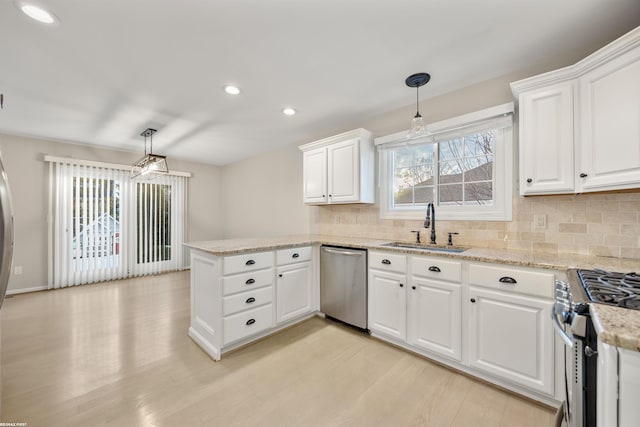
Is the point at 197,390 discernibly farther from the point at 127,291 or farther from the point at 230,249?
the point at 127,291

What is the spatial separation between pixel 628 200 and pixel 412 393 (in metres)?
1.96

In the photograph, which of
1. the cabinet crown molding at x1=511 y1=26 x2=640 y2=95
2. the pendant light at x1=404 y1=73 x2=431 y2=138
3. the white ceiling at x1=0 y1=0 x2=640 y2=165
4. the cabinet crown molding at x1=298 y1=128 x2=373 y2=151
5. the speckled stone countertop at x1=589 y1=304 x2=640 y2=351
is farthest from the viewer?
the cabinet crown molding at x1=298 y1=128 x2=373 y2=151

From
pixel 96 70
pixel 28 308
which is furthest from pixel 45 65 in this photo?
pixel 28 308

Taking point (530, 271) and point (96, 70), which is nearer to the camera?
point (530, 271)

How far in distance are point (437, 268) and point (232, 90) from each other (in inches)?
96.8

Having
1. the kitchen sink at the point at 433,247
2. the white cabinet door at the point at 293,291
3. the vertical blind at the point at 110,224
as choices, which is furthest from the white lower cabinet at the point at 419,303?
the vertical blind at the point at 110,224

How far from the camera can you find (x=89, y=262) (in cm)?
434

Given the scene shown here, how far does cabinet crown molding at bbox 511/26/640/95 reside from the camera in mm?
1369

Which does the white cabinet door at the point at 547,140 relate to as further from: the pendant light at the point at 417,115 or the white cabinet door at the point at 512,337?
the white cabinet door at the point at 512,337

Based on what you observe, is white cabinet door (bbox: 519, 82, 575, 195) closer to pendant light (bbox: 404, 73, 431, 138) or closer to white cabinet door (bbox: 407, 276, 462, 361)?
pendant light (bbox: 404, 73, 431, 138)

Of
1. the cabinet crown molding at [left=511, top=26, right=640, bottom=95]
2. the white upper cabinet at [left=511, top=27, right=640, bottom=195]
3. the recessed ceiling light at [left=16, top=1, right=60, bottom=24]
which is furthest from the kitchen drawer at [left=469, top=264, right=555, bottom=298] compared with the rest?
the recessed ceiling light at [left=16, top=1, right=60, bottom=24]

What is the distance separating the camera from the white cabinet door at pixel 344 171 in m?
2.91

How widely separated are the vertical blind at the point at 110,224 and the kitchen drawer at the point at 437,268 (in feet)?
16.3

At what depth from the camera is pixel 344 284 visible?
105 inches
